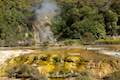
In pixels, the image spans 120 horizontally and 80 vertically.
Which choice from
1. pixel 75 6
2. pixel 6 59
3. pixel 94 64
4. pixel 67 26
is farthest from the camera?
pixel 75 6

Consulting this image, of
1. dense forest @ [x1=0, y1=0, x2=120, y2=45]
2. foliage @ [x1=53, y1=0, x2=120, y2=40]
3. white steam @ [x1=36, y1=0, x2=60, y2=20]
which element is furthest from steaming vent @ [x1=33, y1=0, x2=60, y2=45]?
foliage @ [x1=53, y1=0, x2=120, y2=40]

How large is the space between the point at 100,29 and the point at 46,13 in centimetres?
1168

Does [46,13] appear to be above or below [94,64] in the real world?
above

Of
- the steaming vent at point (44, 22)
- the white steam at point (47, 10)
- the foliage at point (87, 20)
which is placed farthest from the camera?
the white steam at point (47, 10)

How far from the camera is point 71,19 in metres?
53.4

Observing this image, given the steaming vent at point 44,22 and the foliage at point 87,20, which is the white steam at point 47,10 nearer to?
the steaming vent at point 44,22

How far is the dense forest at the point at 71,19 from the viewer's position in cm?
4831

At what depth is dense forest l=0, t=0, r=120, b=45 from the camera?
159 feet

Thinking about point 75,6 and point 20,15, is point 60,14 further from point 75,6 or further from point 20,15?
point 20,15

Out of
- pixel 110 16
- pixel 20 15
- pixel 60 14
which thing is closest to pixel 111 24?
pixel 110 16

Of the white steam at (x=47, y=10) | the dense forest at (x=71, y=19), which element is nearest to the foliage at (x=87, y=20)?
the dense forest at (x=71, y=19)

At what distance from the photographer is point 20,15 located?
52.9 metres

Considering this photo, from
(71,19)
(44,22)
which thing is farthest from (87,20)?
(44,22)

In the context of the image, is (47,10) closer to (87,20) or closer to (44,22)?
(44,22)
